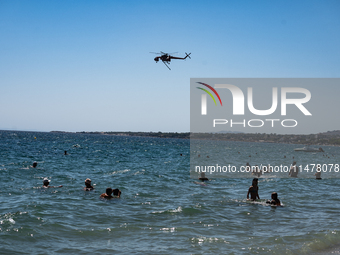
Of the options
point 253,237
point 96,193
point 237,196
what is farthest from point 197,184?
point 253,237

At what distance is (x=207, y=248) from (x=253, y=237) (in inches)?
77.5

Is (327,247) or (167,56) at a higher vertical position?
(167,56)

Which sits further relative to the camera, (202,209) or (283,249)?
(202,209)

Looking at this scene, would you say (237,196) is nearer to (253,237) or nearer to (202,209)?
(202,209)

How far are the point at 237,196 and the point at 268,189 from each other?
420cm

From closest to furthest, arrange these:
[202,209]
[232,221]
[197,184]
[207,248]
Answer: [207,248], [232,221], [202,209], [197,184]

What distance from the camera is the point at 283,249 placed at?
29.4ft

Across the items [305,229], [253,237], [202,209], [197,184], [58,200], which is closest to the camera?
[253,237]

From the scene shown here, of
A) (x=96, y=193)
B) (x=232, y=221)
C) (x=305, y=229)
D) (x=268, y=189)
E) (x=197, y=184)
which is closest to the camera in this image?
(x=305, y=229)

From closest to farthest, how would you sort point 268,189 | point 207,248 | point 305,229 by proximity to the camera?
1. point 207,248
2. point 305,229
3. point 268,189

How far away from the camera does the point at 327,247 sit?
366 inches

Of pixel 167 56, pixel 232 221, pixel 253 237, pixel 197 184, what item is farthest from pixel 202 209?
pixel 167 56

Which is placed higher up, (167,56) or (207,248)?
(167,56)

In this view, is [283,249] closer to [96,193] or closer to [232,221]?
[232,221]
